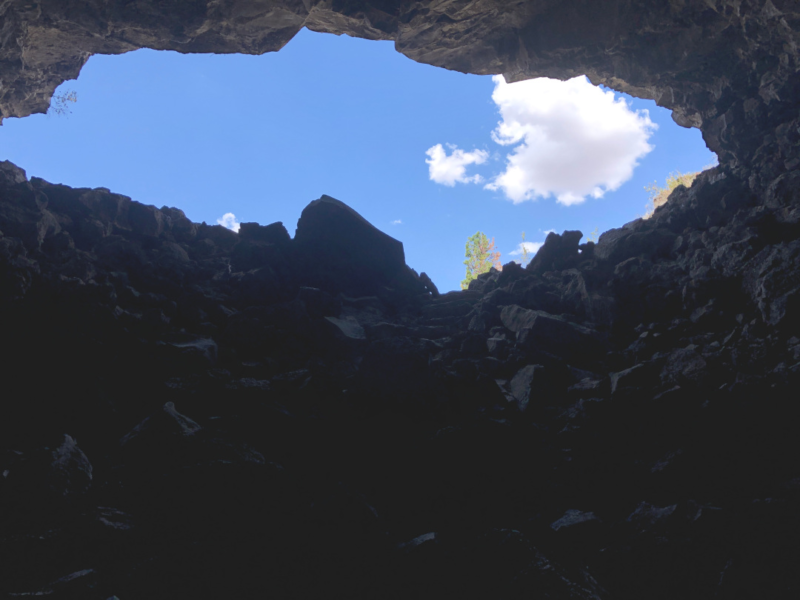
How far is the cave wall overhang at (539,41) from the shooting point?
460 inches

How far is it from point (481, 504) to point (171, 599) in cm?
427

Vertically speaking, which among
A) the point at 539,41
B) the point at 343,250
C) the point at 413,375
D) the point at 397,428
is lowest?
the point at 397,428

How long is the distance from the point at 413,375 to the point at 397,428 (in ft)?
3.75

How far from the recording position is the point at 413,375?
8.70 metres

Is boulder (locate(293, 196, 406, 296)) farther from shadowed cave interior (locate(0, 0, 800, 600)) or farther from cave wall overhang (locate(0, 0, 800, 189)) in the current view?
cave wall overhang (locate(0, 0, 800, 189))

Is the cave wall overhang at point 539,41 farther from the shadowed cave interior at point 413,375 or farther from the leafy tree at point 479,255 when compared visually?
the leafy tree at point 479,255

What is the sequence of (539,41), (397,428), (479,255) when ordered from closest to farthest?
(397,428)
(539,41)
(479,255)

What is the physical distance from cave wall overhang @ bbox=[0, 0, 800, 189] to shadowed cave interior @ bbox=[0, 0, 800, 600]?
9cm

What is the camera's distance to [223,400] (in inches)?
312

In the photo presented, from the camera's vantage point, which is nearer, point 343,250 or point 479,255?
point 343,250

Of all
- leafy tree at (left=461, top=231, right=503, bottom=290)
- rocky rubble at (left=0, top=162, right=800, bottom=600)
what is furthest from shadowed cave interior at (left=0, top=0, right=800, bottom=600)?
leafy tree at (left=461, top=231, right=503, bottom=290)

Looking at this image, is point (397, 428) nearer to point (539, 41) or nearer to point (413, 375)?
point (413, 375)

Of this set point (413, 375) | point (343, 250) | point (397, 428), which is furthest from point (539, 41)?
point (397, 428)

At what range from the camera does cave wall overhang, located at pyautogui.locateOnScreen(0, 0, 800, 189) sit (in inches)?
460
